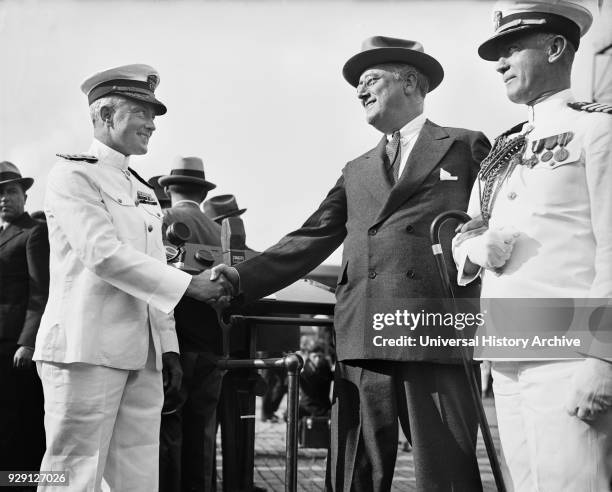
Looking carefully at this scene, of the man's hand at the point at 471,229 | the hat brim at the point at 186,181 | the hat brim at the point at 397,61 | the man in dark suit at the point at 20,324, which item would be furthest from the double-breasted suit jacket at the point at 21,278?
the man's hand at the point at 471,229

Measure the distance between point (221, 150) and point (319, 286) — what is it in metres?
1.10

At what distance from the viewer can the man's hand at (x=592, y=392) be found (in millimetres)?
2062

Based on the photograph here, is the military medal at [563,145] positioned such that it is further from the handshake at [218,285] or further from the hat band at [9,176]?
the hat band at [9,176]

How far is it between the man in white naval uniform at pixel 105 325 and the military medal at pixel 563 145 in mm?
1347

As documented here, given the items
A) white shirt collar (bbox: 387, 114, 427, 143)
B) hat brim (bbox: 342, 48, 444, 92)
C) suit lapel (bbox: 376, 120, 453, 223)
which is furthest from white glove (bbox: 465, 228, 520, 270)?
hat brim (bbox: 342, 48, 444, 92)

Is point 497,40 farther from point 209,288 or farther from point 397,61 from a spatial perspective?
point 209,288

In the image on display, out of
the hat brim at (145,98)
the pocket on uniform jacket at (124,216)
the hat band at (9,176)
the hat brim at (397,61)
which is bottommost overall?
the pocket on uniform jacket at (124,216)

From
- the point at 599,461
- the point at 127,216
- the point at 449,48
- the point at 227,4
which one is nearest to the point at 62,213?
the point at 127,216

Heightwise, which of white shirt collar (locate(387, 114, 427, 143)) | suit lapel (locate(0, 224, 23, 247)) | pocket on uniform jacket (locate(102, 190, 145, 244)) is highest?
white shirt collar (locate(387, 114, 427, 143))

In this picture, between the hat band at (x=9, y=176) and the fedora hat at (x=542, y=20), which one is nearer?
the fedora hat at (x=542, y=20)

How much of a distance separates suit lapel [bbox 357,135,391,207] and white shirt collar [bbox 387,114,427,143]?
0.27 ft

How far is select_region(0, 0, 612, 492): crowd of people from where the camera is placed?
2.23 meters

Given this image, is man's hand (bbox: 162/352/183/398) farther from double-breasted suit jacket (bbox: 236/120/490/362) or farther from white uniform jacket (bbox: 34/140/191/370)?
double-breasted suit jacket (bbox: 236/120/490/362)

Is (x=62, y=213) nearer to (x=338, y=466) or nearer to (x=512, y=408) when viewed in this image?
(x=338, y=466)
